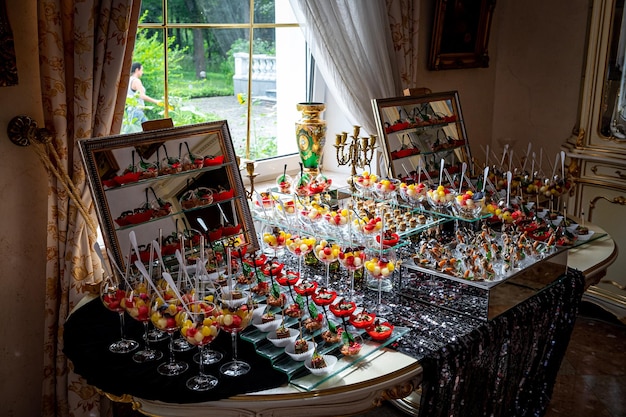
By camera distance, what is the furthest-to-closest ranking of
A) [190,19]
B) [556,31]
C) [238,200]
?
[556,31]
[190,19]
[238,200]

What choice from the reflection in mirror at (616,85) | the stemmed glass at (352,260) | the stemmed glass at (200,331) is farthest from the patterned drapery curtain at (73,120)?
the reflection in mirror at (616,85)

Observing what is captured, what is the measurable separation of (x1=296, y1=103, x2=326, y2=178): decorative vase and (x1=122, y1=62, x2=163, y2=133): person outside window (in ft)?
2.39

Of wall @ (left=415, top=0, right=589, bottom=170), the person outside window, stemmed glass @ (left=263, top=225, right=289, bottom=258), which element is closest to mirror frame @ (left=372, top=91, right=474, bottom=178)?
wall @ (left=415, top=0, right=589, bottom=170)

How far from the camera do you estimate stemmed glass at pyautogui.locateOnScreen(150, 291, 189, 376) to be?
5.88ft

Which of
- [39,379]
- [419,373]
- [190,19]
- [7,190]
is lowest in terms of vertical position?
[39,379]

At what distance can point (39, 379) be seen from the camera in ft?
8.42

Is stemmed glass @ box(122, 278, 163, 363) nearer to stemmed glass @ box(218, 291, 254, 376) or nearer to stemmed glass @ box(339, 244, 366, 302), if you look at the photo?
stemmed glass @ box(218, 291, 254, 376)

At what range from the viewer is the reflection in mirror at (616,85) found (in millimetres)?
3660

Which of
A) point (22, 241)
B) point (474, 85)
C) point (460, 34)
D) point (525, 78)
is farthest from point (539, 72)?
point (22, 241)

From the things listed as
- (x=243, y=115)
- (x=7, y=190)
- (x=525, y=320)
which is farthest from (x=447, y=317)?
(x=243, y=115)

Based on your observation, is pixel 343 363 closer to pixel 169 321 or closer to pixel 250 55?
pixel 169 321

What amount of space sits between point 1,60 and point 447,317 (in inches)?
66.0

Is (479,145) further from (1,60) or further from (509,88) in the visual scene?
(1,60)

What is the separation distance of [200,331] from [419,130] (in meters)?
1.87
